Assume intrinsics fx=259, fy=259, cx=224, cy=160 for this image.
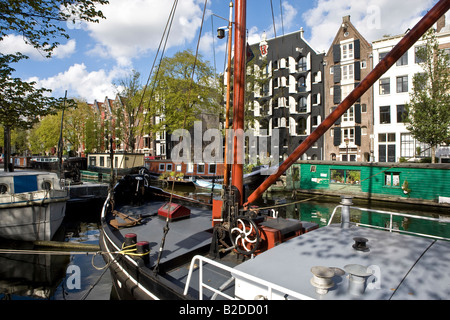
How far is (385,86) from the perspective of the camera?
35.0 m

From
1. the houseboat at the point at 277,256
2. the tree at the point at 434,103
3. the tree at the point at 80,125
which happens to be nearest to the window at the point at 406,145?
the tree at the point at 434,103

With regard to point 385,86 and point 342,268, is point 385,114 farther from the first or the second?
point 342,268

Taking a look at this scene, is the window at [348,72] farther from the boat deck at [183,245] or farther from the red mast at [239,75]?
the red mast at [239,75]

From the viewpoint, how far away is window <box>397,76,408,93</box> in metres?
33.6

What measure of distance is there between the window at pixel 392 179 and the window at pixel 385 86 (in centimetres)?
1835

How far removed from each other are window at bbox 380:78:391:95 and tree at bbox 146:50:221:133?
872 inches

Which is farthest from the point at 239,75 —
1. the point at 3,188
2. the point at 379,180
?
the point at 379,180

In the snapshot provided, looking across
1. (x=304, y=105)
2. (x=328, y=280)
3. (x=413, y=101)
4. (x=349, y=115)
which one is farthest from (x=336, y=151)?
(x=328, y=280)

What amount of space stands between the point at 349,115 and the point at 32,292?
3924 cm

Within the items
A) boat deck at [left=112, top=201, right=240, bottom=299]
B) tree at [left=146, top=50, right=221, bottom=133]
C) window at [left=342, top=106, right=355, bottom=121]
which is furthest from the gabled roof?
boat deck at [left=112, top=201, right=240, bottom=299]

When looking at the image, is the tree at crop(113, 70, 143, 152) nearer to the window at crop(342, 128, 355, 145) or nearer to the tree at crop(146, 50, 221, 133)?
the tree at crop(146, 50, 221, 133)

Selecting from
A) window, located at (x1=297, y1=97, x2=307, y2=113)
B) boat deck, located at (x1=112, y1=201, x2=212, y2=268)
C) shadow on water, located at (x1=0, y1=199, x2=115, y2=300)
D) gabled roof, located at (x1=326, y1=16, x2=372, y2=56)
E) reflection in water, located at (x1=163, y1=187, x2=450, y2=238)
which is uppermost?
gabled roof, located at (x1=326, y1=16, x2=372, y2=56)

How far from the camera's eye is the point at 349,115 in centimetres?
3741
